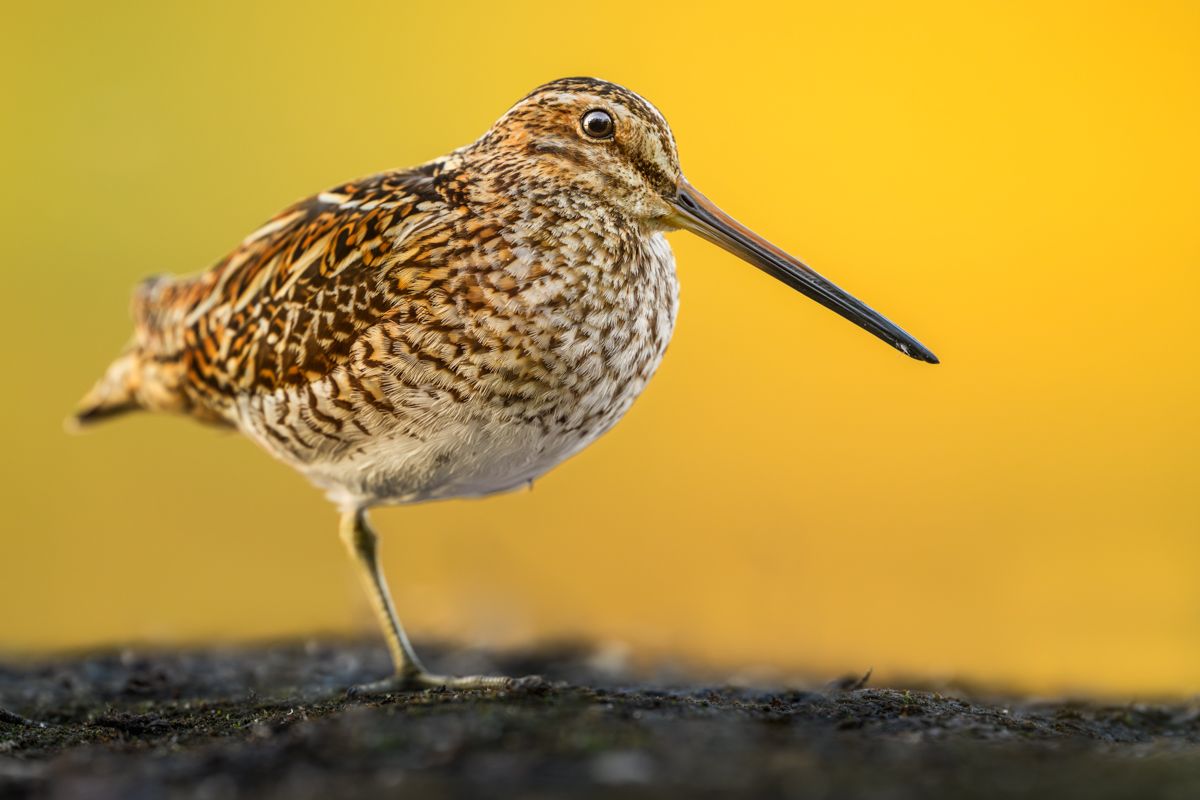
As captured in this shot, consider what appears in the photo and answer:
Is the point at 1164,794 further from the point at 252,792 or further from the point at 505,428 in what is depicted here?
the point at 505,428

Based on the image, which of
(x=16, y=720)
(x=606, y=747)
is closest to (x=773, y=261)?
(x=606, y=747)

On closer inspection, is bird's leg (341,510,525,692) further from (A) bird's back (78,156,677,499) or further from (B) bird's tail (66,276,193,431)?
(B) bird's tail (66,276,193,431)

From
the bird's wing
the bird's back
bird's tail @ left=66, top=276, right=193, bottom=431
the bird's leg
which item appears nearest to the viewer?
the bird's back

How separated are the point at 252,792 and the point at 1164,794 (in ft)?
5.51

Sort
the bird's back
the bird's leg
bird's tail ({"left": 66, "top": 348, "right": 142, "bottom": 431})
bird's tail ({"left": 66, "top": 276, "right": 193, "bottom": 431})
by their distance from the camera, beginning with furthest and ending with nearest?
bird's tail ({"left": 66, "top": 348, "right": 142, "bottom": 431}), bird's tail ({"left": 66, "top": 276, "right": 193, "bottom": 431}), the bird's leg, the bird's back

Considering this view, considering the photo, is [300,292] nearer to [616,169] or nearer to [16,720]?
[616,169]

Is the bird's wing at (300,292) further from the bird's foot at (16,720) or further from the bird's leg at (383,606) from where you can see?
the bird's foot at (16,720)

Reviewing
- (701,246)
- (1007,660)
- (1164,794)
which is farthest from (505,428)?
(701,246)

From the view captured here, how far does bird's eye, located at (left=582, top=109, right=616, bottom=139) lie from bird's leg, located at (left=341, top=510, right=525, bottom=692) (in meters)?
1.59

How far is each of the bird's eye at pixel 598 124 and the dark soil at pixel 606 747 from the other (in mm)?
1735

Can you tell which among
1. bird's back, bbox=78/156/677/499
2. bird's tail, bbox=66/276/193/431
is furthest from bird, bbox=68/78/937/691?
bird's tail, bbox=66/276/193/431

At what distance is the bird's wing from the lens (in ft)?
13.3

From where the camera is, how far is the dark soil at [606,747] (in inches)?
95.1

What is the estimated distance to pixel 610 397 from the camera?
4.09 m
